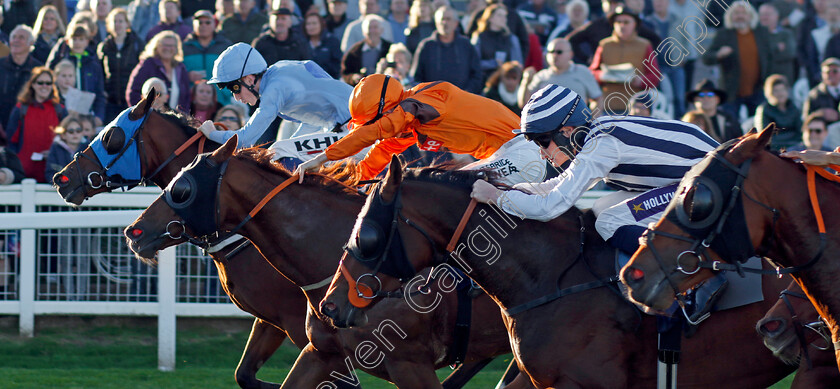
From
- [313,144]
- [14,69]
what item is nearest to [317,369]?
[313,144]

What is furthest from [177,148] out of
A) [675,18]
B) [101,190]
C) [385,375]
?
[675,18]

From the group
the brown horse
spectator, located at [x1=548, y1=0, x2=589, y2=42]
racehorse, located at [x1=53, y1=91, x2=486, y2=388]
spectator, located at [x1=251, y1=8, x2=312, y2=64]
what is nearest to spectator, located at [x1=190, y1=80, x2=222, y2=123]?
spectator, located at [x1=251, y1=8, x2=312, y2=64]

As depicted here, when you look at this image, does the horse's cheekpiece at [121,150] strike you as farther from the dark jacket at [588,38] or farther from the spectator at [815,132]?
the dark jacket at [588,38]

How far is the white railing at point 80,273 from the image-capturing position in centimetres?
754

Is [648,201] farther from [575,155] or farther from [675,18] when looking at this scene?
[675,18]

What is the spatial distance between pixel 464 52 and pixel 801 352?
6.33 metres

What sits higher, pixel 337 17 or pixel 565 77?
pixel 565 77

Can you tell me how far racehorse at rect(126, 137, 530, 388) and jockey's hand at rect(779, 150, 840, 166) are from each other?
5.89ft

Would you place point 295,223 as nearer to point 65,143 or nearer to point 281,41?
point 65,143

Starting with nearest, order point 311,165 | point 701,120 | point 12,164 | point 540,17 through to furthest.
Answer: point 311,165 < point 12,164 < point 701,120 < point 540,17

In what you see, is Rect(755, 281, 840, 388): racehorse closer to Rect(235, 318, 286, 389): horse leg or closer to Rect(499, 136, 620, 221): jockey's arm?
Rect(499, 136, 620, 221): jockey's arm

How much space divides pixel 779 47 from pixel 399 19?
384cm

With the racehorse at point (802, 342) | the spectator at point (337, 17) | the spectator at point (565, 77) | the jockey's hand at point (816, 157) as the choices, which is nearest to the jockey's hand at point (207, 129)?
the racehorse at point (802, 342)

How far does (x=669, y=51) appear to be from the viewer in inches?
435
